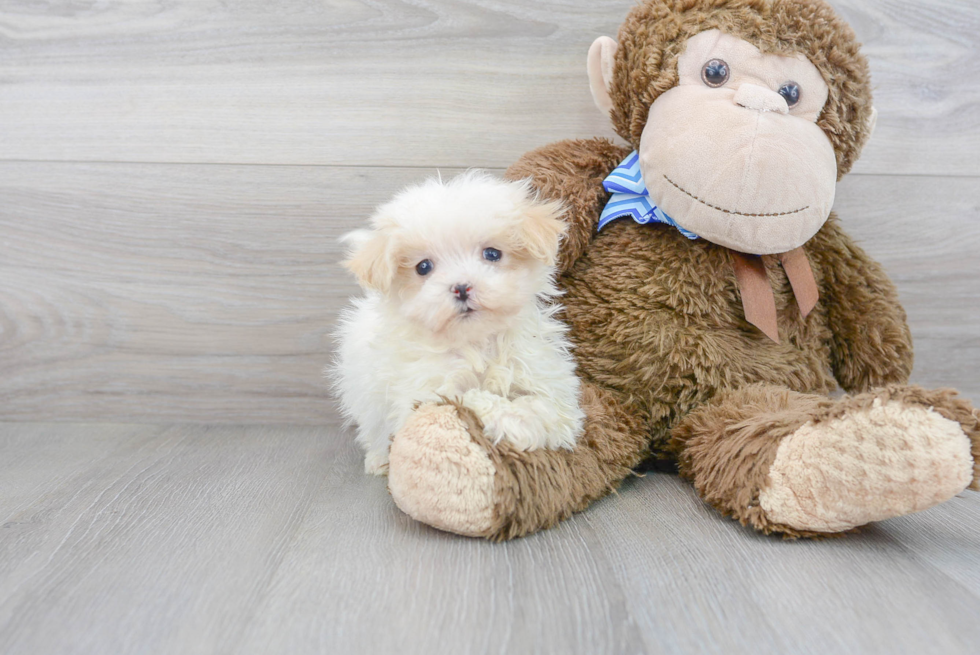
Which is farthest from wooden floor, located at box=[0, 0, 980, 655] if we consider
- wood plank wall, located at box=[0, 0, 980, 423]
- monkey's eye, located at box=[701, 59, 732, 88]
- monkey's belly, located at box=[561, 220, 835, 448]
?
monkey's eye, located at box=[701, 59, 732, 88]

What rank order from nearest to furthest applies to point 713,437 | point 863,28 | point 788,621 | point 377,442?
point 788,621 < point 713,437 < point 377,442 < point 863,28

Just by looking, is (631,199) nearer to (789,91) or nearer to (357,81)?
(789,91)

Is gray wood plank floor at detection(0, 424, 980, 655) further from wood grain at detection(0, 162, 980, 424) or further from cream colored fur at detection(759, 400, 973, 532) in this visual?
wood grain at detection(0, 162, 980, 424)

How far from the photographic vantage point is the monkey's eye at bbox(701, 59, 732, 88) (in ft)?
2.82

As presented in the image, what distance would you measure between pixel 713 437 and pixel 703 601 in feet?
0.86

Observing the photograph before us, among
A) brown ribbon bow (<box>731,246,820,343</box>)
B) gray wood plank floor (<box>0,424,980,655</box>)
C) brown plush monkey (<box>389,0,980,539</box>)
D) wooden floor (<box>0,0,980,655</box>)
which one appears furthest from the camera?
wooden floor (<box>0,0,980,655</box>)

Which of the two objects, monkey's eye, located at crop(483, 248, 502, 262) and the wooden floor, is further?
the wooden floor

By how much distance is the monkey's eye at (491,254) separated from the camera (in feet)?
2.63

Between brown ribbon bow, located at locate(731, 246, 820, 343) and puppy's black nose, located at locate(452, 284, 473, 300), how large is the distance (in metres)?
0.38

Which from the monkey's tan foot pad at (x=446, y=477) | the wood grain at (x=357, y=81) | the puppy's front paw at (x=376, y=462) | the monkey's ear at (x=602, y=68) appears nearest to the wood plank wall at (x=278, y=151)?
the wood grain at (x=357, y=81)

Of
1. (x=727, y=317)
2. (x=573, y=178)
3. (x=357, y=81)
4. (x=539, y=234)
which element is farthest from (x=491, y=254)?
(x=357, y=81)

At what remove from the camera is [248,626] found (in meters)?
0.58

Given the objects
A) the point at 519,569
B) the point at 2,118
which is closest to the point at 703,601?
the point at 519,569

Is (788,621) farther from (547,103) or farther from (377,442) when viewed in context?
(547,103)
